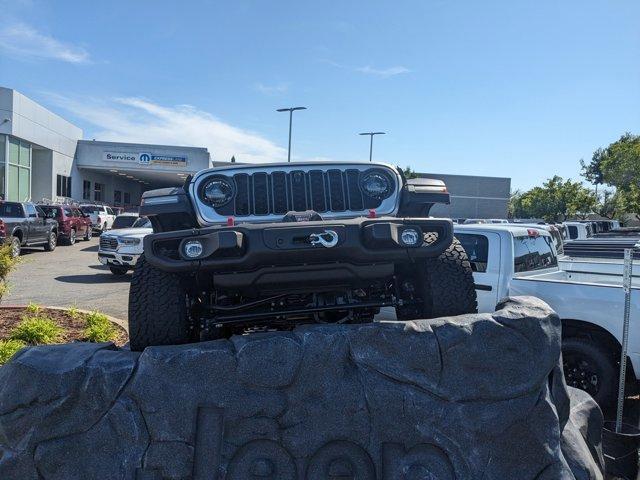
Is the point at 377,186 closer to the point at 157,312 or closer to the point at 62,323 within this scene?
the point at 157,312

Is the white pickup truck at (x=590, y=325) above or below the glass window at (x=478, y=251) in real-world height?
below

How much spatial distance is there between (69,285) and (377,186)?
358 inches

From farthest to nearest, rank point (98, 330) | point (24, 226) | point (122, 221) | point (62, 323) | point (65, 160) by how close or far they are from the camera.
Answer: point (65, 160), point (122, 221), point (24, 226), point (62, 323), point (98, 330)

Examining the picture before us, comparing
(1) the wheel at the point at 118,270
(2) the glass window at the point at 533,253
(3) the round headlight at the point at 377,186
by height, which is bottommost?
Answer: (1) the wheel at the point at 118,270

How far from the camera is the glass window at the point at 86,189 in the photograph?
1481 inches

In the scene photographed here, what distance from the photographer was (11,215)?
16.1 metres

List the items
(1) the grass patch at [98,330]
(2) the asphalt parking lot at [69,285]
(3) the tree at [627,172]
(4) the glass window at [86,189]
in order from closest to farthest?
(1) the grass patch at [98,330] < (2) the asphalt parking lot at [69,285] < (3) the tree at [627,172] < (4) the glass window at [86,189]

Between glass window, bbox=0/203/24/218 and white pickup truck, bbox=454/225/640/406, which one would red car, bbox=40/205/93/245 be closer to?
glass window, bbox=0/203/24/218

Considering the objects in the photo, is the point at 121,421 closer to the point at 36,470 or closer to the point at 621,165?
the point at 36,470

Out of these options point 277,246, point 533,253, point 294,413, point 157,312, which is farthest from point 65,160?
point 294,413

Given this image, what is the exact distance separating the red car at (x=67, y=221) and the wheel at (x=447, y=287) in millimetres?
19224

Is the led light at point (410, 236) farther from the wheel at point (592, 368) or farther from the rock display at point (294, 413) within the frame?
the wheel at point (592, 368)

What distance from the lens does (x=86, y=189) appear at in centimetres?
3841

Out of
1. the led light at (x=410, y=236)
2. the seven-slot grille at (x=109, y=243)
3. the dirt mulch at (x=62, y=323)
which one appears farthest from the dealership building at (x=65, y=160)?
the led light at (x=410, y=236)
